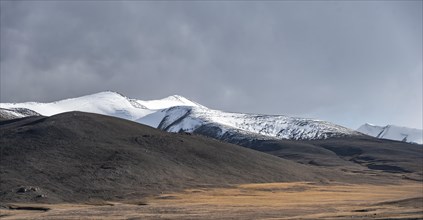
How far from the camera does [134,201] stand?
361 ft

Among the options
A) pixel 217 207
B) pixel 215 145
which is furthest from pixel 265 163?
pixel 217 207

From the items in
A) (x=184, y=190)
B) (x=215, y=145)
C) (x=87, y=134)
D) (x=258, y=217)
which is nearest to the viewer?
(x=258, y=217)

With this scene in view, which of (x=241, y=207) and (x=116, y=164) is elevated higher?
(x=116, y=164)

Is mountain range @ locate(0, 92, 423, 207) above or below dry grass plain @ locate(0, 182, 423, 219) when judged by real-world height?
above

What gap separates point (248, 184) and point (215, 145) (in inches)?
1272

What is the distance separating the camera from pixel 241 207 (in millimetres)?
88812

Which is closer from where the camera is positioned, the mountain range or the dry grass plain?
the dry grass plain

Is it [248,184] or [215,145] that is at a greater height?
[215,145]

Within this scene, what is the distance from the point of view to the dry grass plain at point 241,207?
72.3 m

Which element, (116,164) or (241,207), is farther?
(116,164)

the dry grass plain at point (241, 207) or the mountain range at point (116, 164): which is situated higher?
the mountain range at point (116, 164)

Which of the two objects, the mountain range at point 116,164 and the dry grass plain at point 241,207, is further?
the mountain range at point 116,164

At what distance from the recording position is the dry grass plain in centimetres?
7231

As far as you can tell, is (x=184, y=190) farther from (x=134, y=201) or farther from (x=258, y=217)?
(x=258, y=217)
